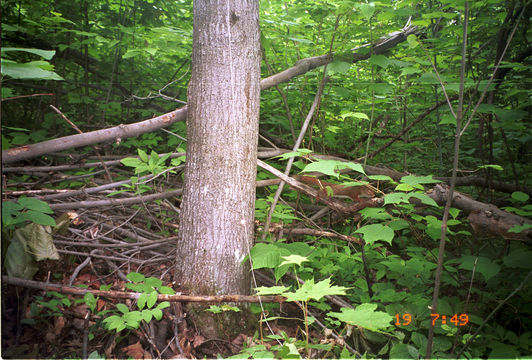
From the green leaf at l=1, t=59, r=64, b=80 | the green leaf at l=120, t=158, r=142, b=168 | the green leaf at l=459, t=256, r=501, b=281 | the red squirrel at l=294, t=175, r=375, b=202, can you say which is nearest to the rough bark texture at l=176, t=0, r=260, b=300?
the green leaf at l=120, t=158, r=142, b=168

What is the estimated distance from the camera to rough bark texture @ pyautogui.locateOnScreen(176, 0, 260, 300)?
199 centimetres

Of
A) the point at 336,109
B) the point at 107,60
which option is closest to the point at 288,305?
the point at 336,109

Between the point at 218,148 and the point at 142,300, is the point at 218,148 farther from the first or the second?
the point at 142,300

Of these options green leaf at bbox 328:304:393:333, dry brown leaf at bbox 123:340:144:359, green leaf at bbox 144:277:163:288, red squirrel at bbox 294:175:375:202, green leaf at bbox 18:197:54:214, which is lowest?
dry brown leaf at bbox 123:340:144:359

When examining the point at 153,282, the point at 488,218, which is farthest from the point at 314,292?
the point at 488,218

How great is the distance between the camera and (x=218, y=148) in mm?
1986

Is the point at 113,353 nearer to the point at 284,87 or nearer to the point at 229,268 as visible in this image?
the point at 229,268

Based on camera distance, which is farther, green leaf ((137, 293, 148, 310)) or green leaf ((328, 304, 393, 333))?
green leaf ((137, 293, 148, 310))

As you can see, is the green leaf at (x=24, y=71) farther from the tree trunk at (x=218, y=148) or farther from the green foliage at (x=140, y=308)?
the green foliage at (x=140, y=308)

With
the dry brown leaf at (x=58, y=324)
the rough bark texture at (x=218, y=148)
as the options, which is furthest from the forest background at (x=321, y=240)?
the rough bark texture at (x=218, y=148)

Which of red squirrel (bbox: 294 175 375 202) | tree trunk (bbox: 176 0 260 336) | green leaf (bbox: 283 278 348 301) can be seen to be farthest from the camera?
red squirrel (bbox: 294 175 375 202)

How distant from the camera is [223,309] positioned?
1.92 m

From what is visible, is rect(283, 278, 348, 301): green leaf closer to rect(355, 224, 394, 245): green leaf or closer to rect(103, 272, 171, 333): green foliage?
rect(355, 224, 394, 245): green leaf

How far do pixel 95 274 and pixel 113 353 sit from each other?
2.24ft
